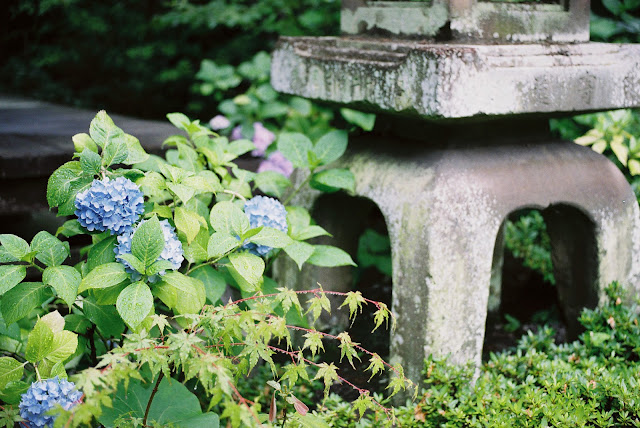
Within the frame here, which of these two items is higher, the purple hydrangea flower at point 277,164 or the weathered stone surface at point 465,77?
the weathered stone surface at point 465,77

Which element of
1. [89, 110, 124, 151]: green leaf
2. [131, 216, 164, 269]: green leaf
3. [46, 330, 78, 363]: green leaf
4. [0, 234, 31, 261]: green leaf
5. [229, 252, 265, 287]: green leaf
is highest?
[89, 110, 124, 151]: green leaf

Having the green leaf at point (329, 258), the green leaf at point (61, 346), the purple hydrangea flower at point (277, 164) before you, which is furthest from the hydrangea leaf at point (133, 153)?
the purple hydrangea flower at point (277, 164)

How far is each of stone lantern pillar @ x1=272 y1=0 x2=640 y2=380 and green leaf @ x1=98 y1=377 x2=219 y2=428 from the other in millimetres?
643

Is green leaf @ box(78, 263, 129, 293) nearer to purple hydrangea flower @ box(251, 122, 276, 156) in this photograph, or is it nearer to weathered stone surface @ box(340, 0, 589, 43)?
weathered stone surface @ box(340, 0, 589, 43)

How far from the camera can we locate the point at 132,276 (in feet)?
4.44

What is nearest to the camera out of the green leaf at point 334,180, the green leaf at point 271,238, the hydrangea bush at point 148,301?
the hydrangea bush at point 148,301

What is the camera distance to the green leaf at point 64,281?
1.34 metres

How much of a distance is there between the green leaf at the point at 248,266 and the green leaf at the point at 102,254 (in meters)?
0.27

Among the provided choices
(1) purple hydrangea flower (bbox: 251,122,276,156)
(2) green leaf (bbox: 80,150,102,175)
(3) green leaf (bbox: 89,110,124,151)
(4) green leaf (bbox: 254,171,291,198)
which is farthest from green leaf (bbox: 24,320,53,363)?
Result: (1) purple hydrangea flower (bbox: 251,122,276,156)

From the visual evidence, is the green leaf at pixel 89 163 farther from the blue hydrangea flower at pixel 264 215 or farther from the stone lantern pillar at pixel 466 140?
the stone lantern pillar at pixel 466 140

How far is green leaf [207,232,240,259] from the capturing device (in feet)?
4.80

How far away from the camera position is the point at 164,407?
4.97 feet

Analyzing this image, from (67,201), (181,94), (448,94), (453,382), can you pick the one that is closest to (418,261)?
(453,382)

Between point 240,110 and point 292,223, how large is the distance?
1.91 meters
